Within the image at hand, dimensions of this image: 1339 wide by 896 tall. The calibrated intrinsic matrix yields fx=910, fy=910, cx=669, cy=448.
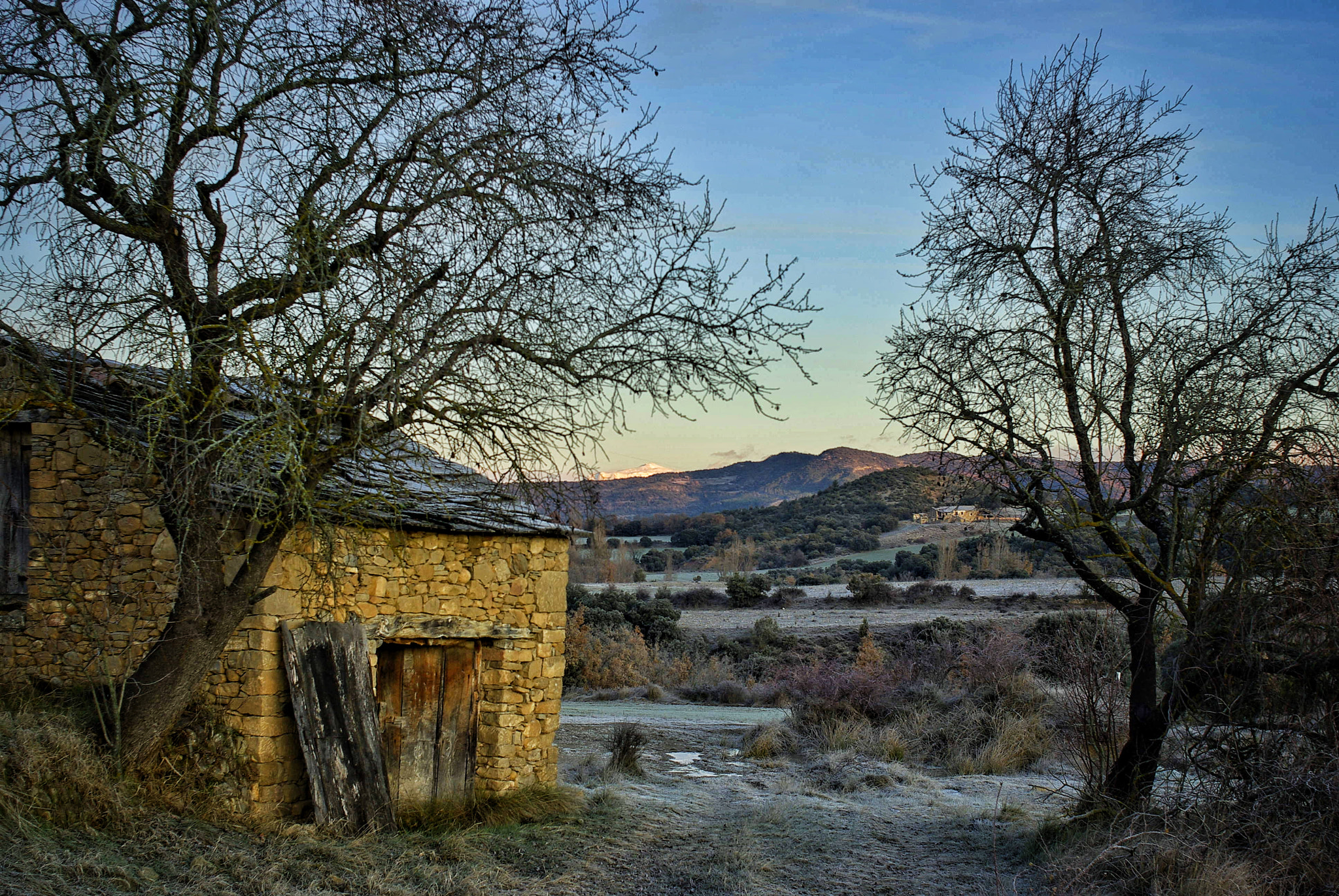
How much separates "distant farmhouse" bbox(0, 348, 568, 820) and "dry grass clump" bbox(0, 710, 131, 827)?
87 centimetres

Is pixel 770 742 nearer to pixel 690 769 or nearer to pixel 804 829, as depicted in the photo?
pixel 690 769

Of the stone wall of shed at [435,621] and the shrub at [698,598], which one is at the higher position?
the stone wall of shed at [435,621]

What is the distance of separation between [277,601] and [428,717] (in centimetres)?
212

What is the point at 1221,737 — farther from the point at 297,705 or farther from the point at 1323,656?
the point at 297,705

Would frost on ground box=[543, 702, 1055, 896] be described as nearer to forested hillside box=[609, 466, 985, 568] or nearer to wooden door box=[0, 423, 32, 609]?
wooden door box=[0, 423, 32, 609]

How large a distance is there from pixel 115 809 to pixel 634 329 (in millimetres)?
4477

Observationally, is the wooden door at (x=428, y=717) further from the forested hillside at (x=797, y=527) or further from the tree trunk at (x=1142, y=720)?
the forested hillside at (x=797, y=527)

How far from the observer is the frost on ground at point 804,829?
6.49 m

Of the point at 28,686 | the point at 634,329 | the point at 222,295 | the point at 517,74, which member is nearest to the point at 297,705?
the point at 28,686

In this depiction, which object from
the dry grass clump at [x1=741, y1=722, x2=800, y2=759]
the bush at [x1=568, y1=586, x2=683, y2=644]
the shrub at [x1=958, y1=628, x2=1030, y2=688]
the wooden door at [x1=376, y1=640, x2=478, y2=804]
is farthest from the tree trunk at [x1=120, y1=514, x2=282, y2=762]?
the bush at [x1=568, y1=586, x2=683, y2=644]

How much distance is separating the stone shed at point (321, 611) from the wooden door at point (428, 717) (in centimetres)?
1

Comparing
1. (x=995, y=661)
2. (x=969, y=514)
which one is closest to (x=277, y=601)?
(x=969, y=514)

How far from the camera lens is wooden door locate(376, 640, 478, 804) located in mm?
7805

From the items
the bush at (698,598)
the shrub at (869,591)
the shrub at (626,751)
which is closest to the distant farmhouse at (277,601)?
the shrub at (626,751)
